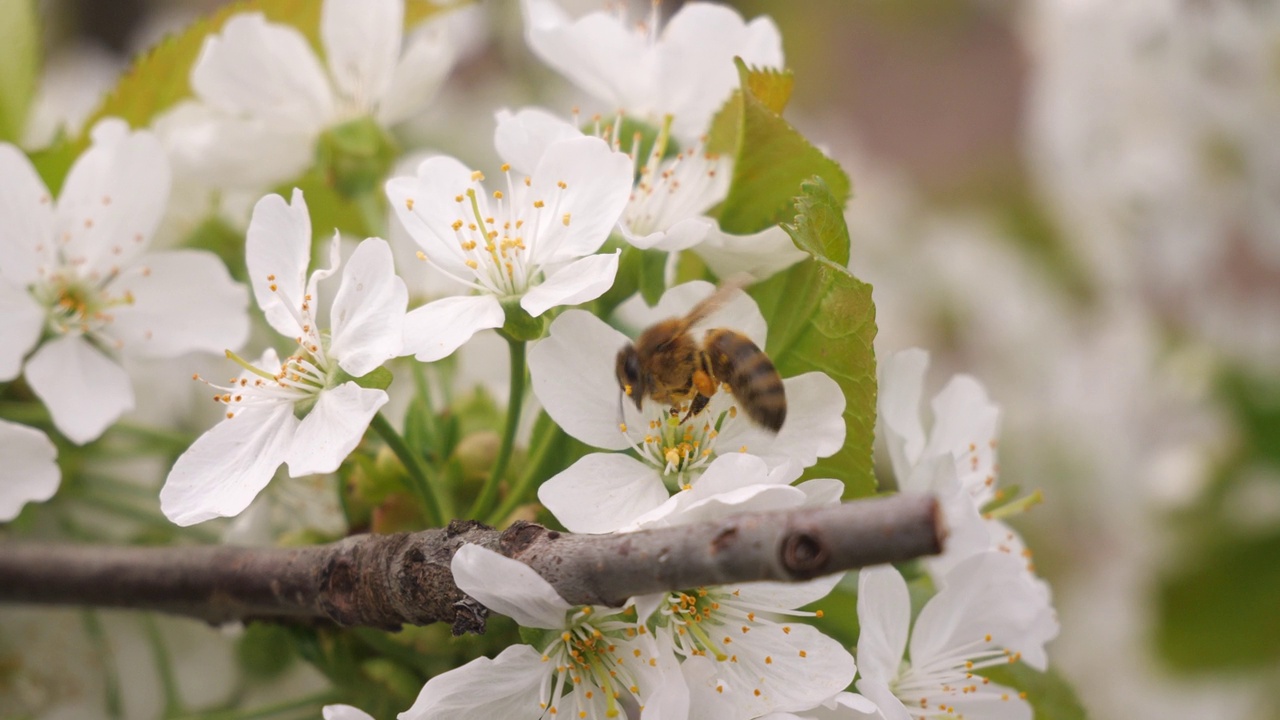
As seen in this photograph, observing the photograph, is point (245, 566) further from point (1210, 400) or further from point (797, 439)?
point (1210, 400)

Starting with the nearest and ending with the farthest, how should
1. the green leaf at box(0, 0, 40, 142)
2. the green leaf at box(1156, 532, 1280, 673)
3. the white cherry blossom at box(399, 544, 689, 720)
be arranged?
the white cherry blossom at box(399, 544, 689, 720), the green leaf at box(0, 0, 40, 142), the green leaf at box(1156, 532, 1280, 673)

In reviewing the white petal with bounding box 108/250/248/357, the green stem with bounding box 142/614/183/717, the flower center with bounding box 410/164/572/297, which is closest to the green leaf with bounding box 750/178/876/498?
the flower center with bounding box 410/164/572/297

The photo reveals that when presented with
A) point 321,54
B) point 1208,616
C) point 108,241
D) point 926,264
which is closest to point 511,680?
point 108,241

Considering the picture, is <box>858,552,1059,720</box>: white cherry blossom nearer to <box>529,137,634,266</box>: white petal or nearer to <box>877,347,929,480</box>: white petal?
<box>877,347,929,480</box>: white petal

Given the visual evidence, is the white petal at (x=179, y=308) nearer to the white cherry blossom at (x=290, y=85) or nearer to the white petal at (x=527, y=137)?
the white cherry blossom at (x=290, y=85)

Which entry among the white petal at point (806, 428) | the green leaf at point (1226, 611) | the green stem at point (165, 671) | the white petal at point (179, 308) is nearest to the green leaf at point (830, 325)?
the white petal at point (806, 428)

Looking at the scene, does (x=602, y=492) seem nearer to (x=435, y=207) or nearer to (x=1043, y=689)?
(x=435, y=207)


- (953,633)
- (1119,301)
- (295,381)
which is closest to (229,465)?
(295,381)
